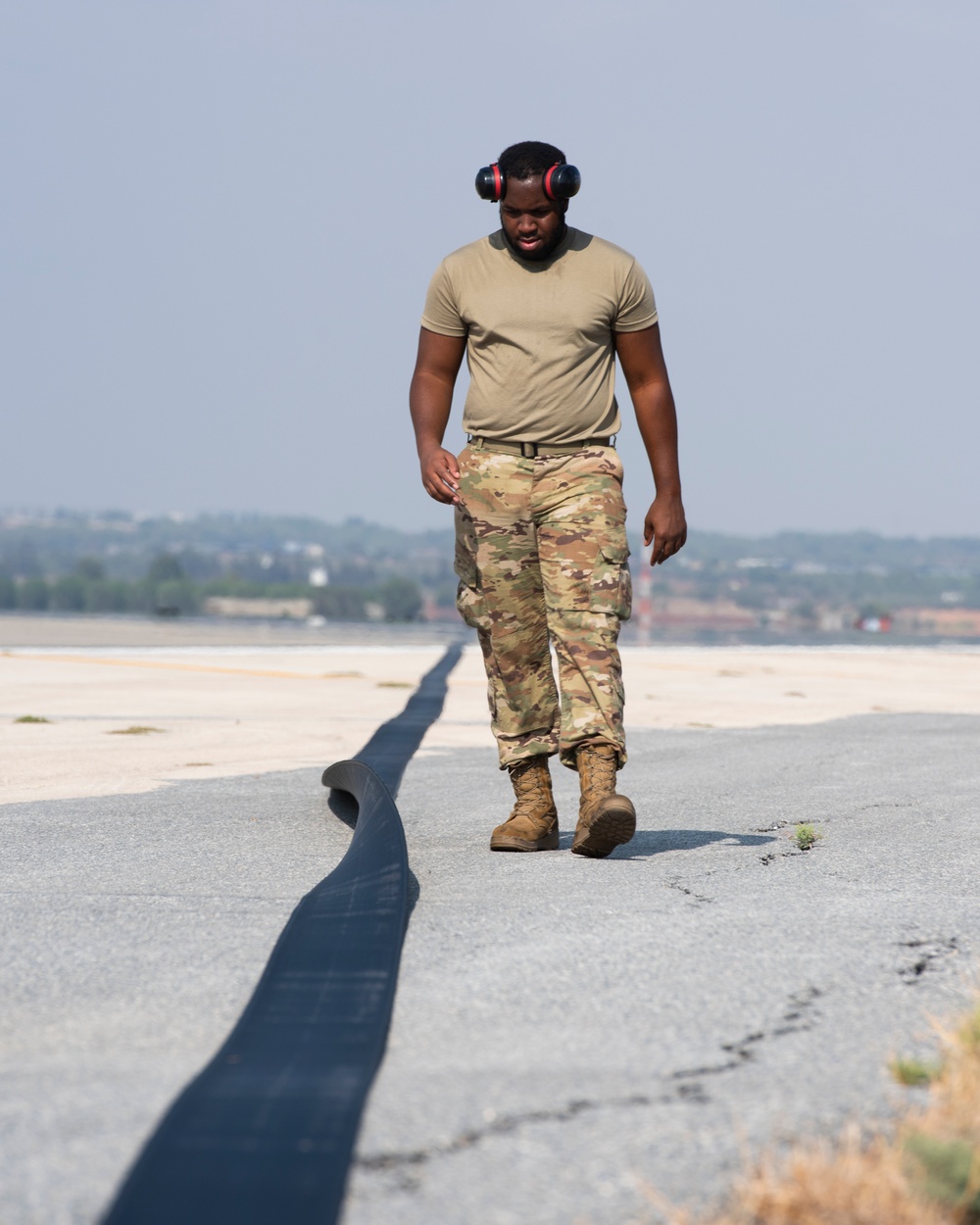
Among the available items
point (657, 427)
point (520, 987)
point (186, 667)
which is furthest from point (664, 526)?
point (186, 667)

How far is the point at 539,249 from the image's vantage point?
466cm

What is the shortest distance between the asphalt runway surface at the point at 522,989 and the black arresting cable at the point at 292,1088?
5 cm

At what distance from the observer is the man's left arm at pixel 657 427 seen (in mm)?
4797

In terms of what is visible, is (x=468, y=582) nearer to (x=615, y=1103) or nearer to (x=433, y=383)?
(x=433, y=383)

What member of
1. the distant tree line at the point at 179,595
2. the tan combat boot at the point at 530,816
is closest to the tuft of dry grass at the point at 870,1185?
the tan combat boot at the point at 530,816

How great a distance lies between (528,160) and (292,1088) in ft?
10.4

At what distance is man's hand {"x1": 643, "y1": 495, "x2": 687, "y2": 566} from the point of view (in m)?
4.83

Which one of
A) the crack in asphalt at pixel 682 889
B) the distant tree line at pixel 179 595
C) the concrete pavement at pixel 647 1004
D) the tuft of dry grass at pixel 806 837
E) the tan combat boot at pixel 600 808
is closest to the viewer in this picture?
the concrete pavement at pixel 647 1004

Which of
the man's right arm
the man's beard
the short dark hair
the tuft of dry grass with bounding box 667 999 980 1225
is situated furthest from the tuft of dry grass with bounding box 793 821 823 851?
the tuft of dry grass with bounding box 667 999 980 1225

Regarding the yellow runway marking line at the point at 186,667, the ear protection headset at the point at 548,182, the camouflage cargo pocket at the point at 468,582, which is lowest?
the yellow runway marking line at the point at 186,667

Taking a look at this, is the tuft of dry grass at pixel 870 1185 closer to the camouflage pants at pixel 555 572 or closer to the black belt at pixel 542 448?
the camouflage pants at pixel 555 572

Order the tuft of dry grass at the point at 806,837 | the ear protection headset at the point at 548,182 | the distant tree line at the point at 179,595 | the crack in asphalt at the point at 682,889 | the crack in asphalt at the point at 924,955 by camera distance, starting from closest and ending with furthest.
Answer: the crack in asphalt at the point at 924,955 < the crack in asphalt at the point at 682,889 < the ear protection headset at the point at 548,182 < the tuft of dry grass at the point at 806,837 < the distant tree line at the point at 179,595

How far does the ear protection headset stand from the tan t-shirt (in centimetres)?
21

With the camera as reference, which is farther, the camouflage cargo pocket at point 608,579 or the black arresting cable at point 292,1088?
the camouflage cargo pocket at point 608,579
